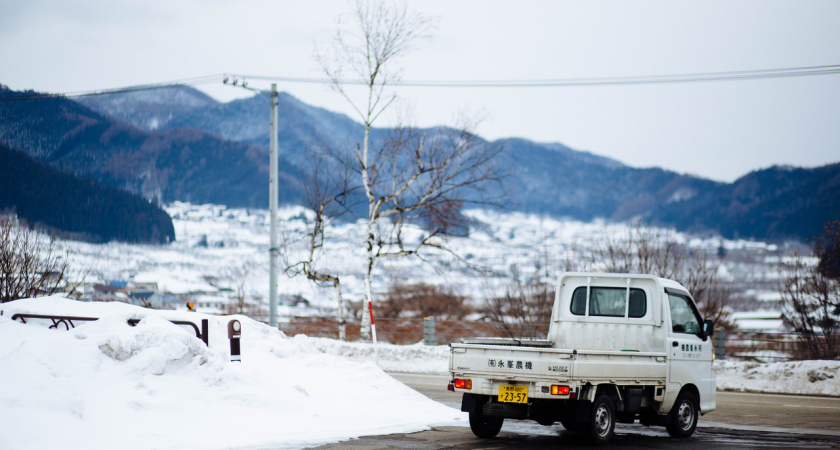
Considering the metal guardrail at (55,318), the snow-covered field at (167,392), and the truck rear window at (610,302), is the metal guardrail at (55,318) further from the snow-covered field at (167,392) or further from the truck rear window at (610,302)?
the truck rear window at (610,302)

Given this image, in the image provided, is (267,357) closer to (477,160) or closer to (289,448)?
(289,448)

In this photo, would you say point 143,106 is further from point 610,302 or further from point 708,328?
point 708,328

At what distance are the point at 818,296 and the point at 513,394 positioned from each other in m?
18.4

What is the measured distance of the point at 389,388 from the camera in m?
13.8

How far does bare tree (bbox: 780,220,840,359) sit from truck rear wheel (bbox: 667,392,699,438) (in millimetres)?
14099

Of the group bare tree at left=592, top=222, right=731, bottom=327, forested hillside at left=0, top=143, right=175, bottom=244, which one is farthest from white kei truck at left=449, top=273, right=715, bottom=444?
forested hillside at left=0, top=143, right=175, bottom=244

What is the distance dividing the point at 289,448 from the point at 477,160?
20430mm

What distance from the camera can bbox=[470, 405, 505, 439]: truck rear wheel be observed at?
10.1m

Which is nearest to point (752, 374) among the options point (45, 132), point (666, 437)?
point (666, 437)

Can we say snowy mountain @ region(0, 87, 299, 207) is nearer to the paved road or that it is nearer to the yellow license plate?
the paved road

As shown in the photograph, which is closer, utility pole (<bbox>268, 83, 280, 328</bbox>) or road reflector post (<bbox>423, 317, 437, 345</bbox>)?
utility pole (<bbox>268, 83, 280, 328</bbox>)

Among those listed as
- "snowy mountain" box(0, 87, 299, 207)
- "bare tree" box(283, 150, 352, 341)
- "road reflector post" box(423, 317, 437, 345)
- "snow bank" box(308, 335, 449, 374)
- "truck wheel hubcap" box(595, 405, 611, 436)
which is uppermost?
"snowy mountain" box(0, 87, 299, 207)

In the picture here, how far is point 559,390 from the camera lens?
30.2 feet

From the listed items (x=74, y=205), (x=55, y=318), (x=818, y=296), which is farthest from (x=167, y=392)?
(x=74, y=205)
